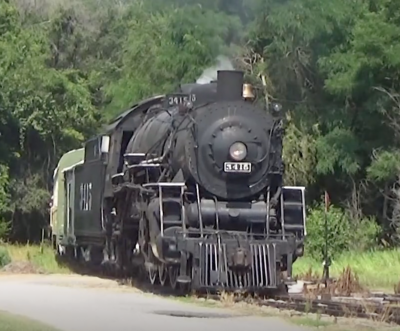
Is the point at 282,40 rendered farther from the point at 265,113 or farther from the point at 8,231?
the point at 265,113

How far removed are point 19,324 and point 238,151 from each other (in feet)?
18.4

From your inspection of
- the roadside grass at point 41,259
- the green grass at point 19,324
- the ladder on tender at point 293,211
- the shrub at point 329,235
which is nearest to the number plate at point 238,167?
the ladder on tender at point 293,211

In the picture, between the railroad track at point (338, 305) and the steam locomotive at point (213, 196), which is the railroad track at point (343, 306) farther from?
the steam locomotive at point (213, 196)

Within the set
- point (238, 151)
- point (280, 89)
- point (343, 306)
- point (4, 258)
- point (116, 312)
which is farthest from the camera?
point (280, 89)

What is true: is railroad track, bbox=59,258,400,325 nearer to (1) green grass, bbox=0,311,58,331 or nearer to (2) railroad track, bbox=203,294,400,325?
(2) railroad track, bbox=203,294,400,325

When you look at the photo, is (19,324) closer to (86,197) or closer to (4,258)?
(86,197)

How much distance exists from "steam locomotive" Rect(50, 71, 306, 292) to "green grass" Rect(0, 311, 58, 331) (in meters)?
3.63

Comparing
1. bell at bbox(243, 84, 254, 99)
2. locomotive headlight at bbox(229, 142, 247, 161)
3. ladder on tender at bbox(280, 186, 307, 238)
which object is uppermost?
bell at bbox(243, 84, 254, 99)

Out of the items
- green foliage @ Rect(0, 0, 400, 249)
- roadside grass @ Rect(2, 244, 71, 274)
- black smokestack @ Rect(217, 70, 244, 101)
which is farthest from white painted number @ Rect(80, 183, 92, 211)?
black smokestack @ Rect(217, 70, 244, 101)

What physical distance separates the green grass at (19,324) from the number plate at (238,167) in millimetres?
4872

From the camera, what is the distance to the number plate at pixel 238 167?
16.0 metres

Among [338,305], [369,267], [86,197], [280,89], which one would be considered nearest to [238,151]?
[338,305]

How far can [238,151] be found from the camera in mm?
15977

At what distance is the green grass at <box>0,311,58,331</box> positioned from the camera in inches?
438
